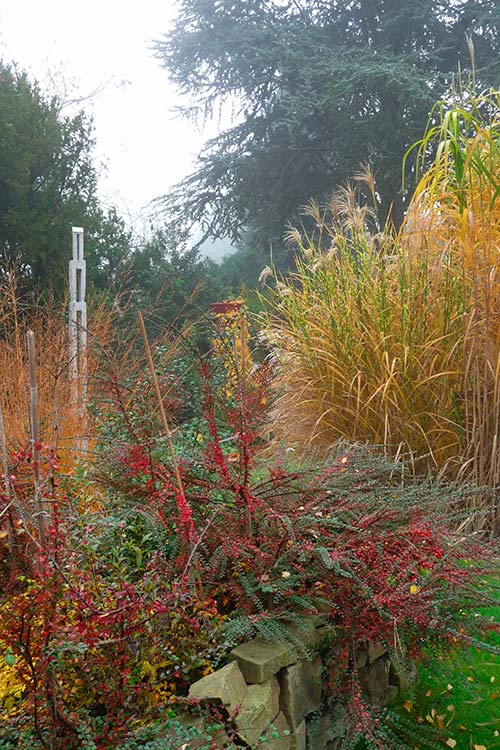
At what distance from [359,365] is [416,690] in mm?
1584

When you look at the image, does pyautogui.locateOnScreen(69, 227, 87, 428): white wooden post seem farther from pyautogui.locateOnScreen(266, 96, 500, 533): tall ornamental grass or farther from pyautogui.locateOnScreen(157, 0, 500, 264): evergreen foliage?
pyautogui.locateOnScreen(157, 0, 500, 264): evergreen foliage

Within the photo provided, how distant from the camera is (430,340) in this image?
3.13 meters

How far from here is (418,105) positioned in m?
10.9

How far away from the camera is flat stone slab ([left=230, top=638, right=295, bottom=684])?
4.67 ft

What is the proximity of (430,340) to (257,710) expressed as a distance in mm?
2155

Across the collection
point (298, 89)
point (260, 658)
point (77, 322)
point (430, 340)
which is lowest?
point (260, 658)

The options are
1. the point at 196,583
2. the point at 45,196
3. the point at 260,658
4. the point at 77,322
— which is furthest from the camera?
the point at 45,196

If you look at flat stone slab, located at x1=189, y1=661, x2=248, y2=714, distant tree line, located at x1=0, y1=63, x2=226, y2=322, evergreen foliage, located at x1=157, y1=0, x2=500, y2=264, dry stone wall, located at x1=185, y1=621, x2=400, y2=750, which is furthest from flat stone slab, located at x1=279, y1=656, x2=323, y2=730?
evergreen foliage, located at x1=157, y1=0, x2=500, y2=264

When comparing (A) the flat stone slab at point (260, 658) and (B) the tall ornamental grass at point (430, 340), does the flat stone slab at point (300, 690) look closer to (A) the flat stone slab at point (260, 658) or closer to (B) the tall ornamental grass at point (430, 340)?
(A) the flat stone slab at point (260, 658)

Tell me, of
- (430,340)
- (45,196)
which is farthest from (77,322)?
(45,196)

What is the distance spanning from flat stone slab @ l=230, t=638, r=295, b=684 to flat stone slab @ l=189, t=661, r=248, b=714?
0.04 metres

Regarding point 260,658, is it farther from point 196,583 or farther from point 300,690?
point 196,583

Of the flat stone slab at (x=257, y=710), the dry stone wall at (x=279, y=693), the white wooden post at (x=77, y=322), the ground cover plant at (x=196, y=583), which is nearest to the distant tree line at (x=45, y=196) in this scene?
the white wooden post at (x=77, y=322)

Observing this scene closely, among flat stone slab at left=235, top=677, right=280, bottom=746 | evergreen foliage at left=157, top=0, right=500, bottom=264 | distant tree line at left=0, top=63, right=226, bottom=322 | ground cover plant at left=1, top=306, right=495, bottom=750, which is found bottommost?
flat stone slab at left=235, top=677, right=280, bottom=746
